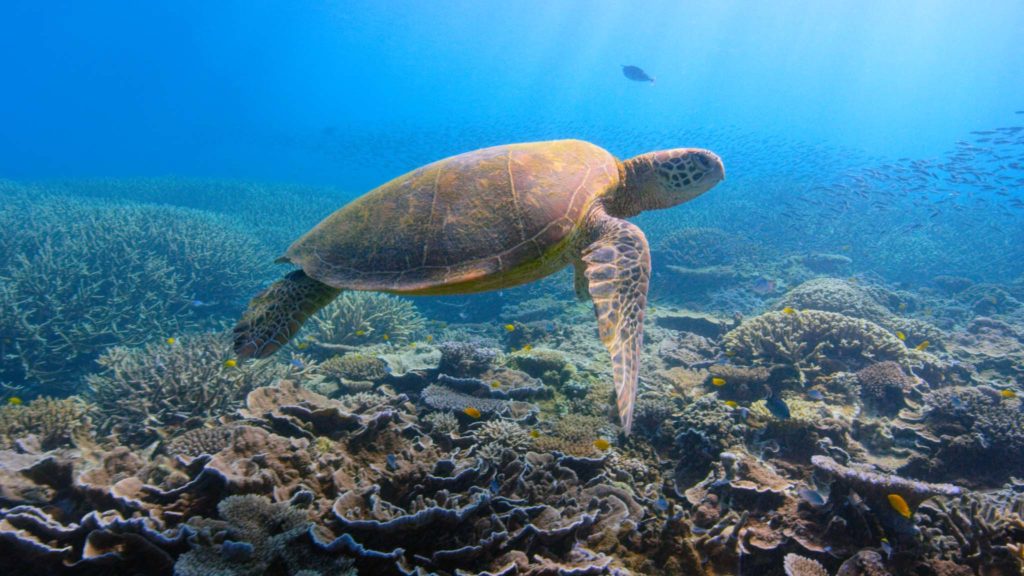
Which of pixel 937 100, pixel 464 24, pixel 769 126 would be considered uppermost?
pixel 464 24

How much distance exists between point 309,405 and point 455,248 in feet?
6.39

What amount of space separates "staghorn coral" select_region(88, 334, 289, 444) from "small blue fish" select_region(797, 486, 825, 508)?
5693 millimetres

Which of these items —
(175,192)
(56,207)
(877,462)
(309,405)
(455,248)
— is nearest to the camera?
(455,248)

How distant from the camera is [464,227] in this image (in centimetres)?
346

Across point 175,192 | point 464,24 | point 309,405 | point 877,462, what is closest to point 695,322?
point 877,462

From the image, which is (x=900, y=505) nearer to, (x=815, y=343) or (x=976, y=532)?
(x=976, y=532)

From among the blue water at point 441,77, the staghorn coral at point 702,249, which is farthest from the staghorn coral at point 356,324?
the blue water at point 441,77

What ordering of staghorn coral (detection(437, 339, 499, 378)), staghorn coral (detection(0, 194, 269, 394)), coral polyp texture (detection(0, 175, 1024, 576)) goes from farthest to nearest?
staghorn coral (detection(0, 194, 269, 394)) → staghorn coral (detection(437, 339, 499, 378)) → coral polyp texture (detection(0, 175, 1024, 576))

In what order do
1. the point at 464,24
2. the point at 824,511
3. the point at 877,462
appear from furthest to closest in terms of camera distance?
the point at 464,24 < the point at 877,462 < the point at 824,511

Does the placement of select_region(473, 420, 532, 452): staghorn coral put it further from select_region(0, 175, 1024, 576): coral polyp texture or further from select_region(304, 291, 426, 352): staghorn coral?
select_region(304, 291, 426, 352): staghorn coral

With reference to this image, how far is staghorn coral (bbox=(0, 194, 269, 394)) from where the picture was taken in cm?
738

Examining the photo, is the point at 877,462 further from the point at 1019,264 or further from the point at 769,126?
the point at 769,126

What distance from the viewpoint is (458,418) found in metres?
4.55

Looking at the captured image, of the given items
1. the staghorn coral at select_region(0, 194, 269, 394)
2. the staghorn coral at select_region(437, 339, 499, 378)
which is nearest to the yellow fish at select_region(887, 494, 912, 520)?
the staghorn coral at select_region(437, 339, 499, 378)
